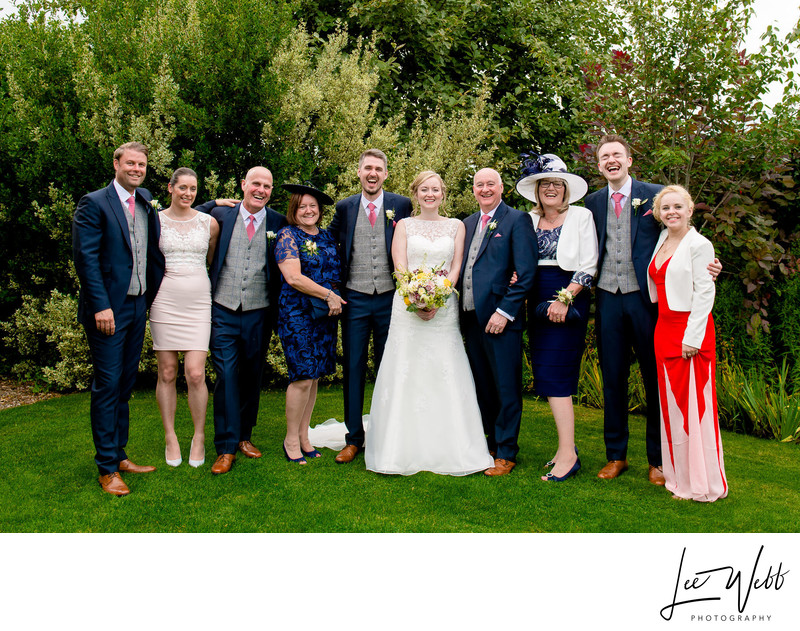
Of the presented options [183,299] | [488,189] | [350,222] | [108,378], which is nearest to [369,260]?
[350,222]

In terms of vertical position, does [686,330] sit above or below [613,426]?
above

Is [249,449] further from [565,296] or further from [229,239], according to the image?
[565,296]

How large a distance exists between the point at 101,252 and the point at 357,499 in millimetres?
2390

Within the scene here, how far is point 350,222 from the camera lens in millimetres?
5184

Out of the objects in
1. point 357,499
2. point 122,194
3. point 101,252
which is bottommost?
point 357,499

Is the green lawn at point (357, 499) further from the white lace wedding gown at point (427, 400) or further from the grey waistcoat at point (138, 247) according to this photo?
the grey waistcoat at point (138, 247)

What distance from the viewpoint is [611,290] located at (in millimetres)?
4602

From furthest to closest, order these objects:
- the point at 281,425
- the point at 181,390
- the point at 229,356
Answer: the point at 181,390 → the point at 281,425 → the point at 229,356

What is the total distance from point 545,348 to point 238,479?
2.40 metres

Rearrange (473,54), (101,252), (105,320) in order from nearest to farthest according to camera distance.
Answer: (105,320) < (101,252) < (473,54)

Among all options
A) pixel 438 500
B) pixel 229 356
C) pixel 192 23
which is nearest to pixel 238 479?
pixel 229 356

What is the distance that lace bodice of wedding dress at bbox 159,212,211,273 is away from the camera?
15.5 feet

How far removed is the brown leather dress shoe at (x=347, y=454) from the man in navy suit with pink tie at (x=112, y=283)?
5.15 ft

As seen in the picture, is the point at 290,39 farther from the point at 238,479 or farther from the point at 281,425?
the point at 238,479
